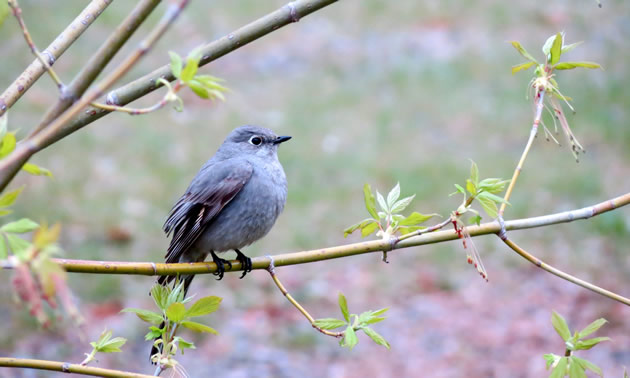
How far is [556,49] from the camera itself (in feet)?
6.86

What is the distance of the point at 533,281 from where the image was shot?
26.0 feet

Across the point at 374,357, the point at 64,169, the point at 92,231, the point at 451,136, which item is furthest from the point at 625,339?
the point at 64,169

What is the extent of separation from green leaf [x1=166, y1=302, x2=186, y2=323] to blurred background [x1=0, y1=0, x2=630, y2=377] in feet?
15.2

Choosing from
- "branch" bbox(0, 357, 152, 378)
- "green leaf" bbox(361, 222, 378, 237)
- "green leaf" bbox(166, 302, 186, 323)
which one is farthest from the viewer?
"green leaf" bbox(361, 222, 378, 237)

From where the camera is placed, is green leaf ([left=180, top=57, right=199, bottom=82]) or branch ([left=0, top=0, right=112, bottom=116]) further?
branch ([left=0, top=0, right=112, bottom=116])

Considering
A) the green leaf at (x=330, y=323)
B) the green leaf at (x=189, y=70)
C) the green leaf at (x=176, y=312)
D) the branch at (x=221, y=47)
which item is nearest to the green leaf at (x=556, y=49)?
the branch at (x=221, y=47)

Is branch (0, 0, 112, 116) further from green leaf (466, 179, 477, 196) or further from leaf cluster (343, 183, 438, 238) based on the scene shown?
green leaf (466, 179, 477, 196)

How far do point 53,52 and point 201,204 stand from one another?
5.70 feet

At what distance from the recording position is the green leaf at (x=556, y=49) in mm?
2070

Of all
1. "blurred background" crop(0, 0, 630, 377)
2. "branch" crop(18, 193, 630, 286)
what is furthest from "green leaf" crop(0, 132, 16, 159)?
"blurred background" crop(0, 0, 630, 377)

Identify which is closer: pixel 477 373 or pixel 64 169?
pixel 477 373

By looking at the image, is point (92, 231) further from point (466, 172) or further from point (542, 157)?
point (542, 157)

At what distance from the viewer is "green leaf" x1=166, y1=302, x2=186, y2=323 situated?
6.15ft

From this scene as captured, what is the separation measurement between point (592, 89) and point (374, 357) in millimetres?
6242
